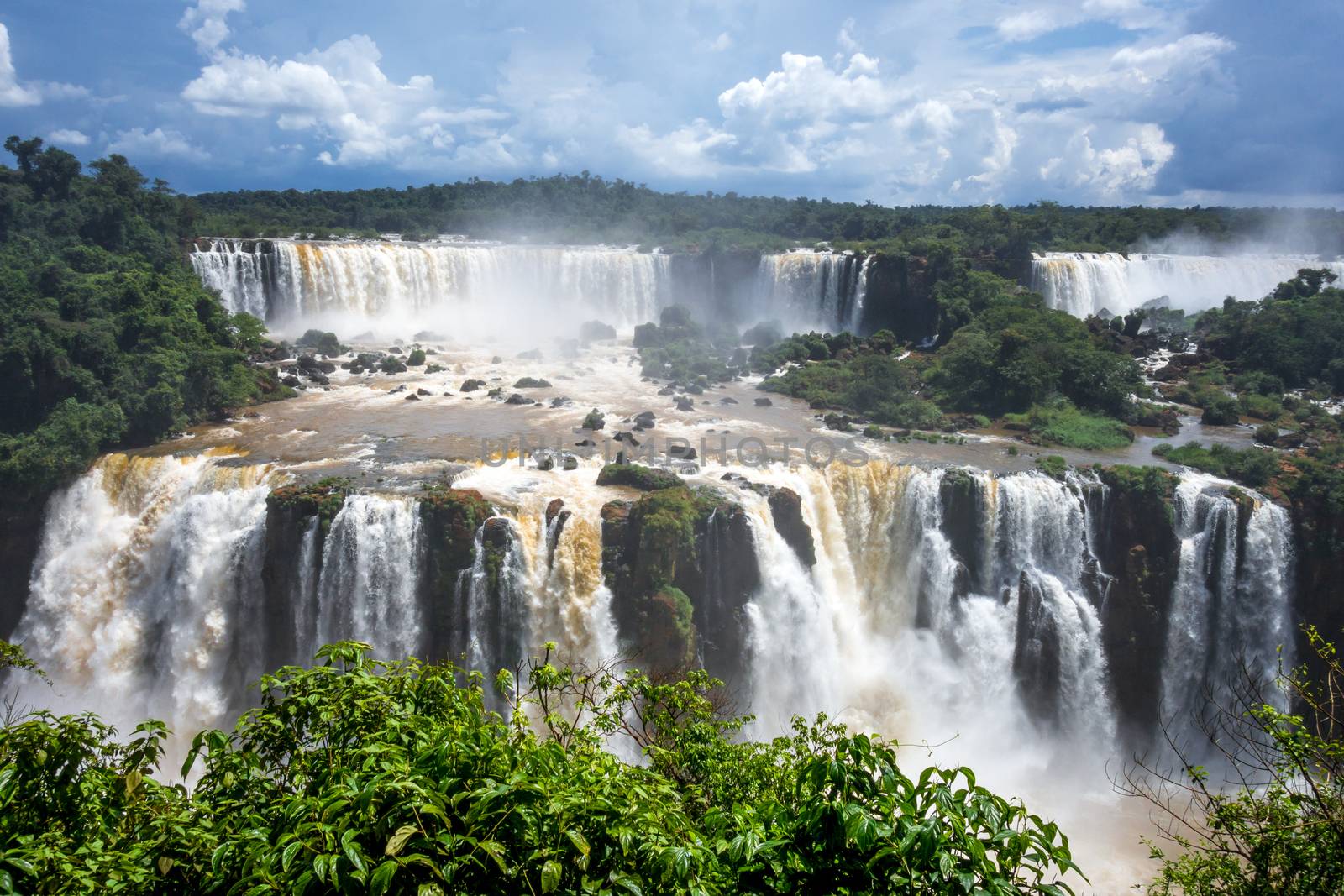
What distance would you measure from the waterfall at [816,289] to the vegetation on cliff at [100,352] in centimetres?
2312

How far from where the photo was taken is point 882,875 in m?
4.38

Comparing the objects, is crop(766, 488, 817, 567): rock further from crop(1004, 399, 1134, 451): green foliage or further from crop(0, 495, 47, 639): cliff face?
crop(0, 495, 47, 639): cliff face

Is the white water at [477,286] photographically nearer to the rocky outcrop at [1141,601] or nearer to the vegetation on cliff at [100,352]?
the vegetation on cliff at [100,352]

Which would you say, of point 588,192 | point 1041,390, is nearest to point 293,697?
point 1041,390

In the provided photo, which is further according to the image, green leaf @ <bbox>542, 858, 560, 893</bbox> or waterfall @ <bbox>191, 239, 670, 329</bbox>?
waterfall @ <bbox>191, 239, 670, 329</bbox>

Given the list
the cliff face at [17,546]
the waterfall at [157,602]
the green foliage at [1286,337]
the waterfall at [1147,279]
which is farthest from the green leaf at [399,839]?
the waterfall at [1147,279]

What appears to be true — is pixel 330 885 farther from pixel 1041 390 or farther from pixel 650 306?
pixel 650 306

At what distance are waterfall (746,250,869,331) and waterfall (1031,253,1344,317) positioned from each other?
873 centimetres

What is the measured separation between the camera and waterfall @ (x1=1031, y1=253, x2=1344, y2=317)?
41438 mm

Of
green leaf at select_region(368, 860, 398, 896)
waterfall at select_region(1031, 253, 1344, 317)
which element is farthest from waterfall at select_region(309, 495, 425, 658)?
waterfall at select_region(1031, 253, 1344, 317)

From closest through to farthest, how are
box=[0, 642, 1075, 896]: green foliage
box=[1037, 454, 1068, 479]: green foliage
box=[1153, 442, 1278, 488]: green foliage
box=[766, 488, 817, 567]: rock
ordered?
box=[0, 642, 1075, 896]: green foliage → box=[766, 488, 817, 567]: rock → box=[1153, 442, 1278, 488]: green foliage → box=[1037, 454, 1068, 479]: green foliage

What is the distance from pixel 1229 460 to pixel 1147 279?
2496 cm

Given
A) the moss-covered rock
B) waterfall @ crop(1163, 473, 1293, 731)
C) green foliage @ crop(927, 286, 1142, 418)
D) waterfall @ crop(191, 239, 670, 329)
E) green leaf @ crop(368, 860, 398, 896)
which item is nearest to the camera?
green leaf @ crop(368, 860, 398, 896)

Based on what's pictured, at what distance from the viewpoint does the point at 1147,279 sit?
44.1 metres
